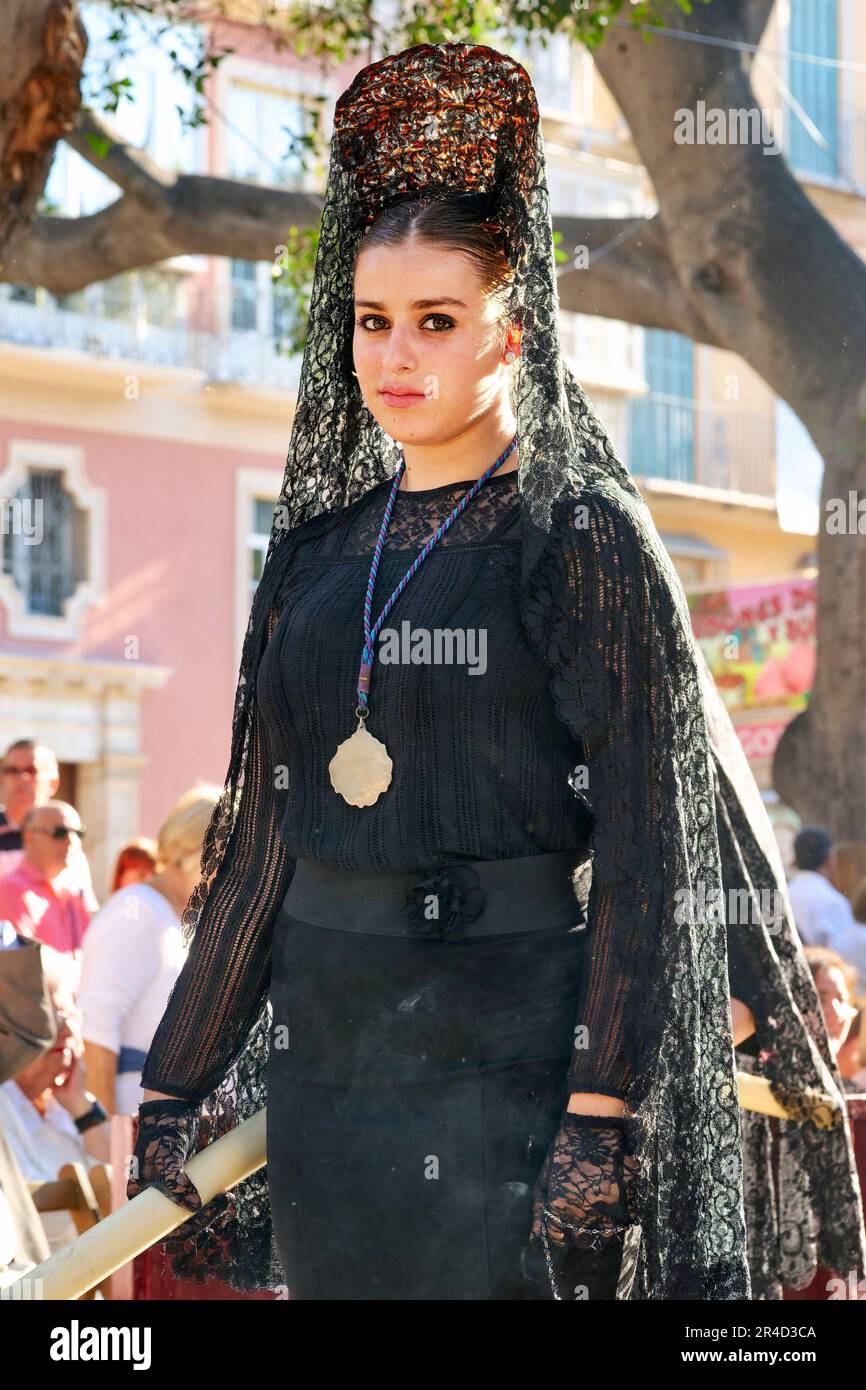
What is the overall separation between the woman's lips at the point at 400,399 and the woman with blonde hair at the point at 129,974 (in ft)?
11.6

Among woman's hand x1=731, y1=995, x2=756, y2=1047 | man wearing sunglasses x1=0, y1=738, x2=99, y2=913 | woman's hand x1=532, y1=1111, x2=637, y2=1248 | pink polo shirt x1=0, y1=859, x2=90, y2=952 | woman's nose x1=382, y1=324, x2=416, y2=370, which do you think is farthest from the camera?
man wearing sunglasses x1=0, y1=738, x2=99, y2=913

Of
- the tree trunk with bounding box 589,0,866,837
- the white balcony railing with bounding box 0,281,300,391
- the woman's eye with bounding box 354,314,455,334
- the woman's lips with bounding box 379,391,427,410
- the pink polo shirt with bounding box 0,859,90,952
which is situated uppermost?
the white balcony railing with bounding box 0,281,300,391

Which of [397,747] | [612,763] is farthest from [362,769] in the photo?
Result: [612,763]

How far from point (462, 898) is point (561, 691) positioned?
0.27 meters

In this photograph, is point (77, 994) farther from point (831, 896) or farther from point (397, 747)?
point (397, 747)

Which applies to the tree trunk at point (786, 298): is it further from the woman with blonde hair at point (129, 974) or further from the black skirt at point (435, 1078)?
the black skirt at point (435, 1078)

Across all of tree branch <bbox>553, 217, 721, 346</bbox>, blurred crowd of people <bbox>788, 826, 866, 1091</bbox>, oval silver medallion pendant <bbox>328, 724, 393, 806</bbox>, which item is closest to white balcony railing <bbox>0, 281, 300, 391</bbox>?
tree branch <bbox>553, 217, 721, 346</bbox>

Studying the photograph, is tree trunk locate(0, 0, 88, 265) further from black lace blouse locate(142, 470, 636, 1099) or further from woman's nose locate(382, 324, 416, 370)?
woman's nose locate(382, 324, 416, 370)

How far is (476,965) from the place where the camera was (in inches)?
103

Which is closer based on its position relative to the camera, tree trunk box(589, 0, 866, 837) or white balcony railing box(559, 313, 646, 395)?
tree trunk box(589, 0, 866, 837)

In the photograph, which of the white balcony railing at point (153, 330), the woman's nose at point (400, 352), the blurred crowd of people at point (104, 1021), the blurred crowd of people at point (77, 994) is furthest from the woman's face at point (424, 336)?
the white balcony railing at point (153, 330)

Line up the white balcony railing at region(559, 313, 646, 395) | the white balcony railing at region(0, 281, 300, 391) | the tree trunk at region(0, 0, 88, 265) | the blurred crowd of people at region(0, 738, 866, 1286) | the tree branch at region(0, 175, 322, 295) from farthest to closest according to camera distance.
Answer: the white balcony railing at region(559, 313, 646, 395), the white balcony railing at region(0, 281, 300, 391), the tree branch at region(0, 175, 322, 295), the tree trunk at region(0, 0, 88, 265), the blurred crowd of people at region(0, 738, 866, 1286)

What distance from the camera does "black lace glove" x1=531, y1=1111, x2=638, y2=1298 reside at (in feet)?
8.21

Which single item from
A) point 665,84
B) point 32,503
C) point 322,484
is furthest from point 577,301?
point 32,503
